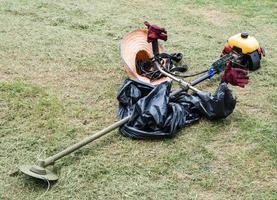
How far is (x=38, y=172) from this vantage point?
2879mm

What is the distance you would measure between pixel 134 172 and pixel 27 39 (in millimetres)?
2595

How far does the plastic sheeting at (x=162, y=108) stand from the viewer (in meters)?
3.37

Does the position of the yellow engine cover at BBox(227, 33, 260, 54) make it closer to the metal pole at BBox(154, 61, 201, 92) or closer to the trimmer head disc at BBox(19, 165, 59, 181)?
the metal pole at BBox(154, 61, 201, 92)

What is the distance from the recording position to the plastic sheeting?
3367 mm

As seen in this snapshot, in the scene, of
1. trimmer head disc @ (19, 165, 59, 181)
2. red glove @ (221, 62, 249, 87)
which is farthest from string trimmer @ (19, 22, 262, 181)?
red glove @ (221, 62, 249, 87)

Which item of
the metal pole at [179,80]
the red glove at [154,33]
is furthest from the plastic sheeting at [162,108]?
the red glove at [154,33]

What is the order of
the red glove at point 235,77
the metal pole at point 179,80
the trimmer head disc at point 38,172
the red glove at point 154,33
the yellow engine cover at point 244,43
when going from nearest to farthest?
1. the trimmer head disc at point 38,172
2. the red glove at point 235,77
3. the metal pole at point 179,80
4. the red glove at point 154,33
5. the yellow engine cover at point 244,43

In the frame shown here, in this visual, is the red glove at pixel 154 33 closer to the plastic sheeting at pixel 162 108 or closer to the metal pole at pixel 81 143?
the plastic sheeting at pixel 162 108

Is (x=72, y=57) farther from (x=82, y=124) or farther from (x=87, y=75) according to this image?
(x=82, y=124)

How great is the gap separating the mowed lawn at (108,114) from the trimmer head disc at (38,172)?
0.21 ft

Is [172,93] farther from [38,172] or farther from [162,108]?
[38,172]

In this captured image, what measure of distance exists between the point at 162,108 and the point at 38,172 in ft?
3.49

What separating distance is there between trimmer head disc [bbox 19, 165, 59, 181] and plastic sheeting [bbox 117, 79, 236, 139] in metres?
0.72

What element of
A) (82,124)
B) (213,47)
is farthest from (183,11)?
(82,124)
